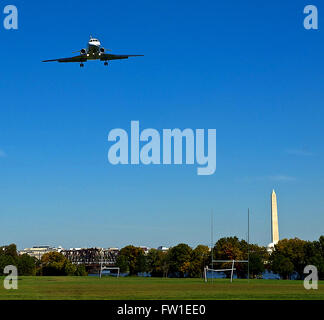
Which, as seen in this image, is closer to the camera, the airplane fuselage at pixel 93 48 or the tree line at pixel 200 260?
the airplane fuselage at pixel 93 48

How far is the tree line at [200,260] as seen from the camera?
115 metres

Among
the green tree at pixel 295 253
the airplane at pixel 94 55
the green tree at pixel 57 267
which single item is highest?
the airplane at pixel 94 55

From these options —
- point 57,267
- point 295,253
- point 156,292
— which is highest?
point 156,292

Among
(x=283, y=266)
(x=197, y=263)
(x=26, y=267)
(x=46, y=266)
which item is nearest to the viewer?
(x=283, y=266)

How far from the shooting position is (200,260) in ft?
401

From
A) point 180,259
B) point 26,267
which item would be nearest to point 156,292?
point 180,259

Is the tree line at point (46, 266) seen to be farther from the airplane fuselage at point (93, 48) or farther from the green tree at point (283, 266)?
the airplane fuselage at point (93, 48)

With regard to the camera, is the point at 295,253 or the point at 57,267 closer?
the point at 295,253

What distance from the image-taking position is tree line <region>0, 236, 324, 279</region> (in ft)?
378

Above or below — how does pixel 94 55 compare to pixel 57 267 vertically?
above

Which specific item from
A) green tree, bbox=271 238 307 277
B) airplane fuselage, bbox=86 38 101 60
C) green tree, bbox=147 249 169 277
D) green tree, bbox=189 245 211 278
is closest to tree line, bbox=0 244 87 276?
green tree, bbox=147 249 169 277

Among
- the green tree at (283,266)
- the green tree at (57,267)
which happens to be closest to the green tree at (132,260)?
the green tree at (57,267)

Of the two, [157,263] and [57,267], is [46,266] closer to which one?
[57,267]
